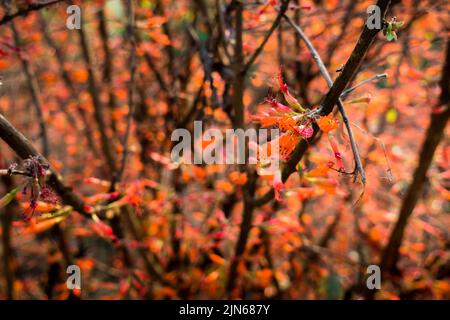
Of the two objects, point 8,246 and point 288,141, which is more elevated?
point 288,141

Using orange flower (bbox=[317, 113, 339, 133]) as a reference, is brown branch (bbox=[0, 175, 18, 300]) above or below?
below

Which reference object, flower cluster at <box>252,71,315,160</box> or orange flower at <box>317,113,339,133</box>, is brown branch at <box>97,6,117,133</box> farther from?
orange flower at <box>317,113,339,133</box>

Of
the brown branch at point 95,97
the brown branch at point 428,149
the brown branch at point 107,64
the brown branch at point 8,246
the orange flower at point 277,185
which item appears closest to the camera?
the orange flower at point 277,185

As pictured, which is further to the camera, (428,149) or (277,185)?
(428,149)

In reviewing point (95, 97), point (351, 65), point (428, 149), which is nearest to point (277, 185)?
point (351, 65)

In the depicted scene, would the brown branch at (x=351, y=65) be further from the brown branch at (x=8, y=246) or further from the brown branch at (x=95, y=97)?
the brown branch at (x=8, y=246)

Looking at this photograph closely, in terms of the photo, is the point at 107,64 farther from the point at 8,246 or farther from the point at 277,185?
the point at 277,185

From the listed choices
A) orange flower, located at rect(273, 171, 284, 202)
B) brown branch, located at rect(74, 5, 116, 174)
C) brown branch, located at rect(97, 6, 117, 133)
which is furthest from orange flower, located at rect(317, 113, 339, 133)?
brown branch, located at rect(97, 6, 117, 133)

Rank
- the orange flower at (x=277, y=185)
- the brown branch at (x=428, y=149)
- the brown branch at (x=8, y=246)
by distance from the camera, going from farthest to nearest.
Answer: the brown branch at (x=8, y=246)
the brown branch at (x=428, y=149)
the orange flower at (x=277, y=185)

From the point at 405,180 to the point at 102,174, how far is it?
301cm

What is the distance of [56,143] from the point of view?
6.20m

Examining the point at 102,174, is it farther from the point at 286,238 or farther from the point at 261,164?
the point at 261,164

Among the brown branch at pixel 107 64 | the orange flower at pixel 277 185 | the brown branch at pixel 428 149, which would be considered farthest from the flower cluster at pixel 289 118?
the brown branch at pixel 107 64

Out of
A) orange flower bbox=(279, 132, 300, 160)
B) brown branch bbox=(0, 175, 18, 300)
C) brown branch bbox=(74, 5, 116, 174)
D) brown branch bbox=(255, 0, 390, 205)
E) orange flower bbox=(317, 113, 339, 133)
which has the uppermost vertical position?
brown branch bbox=(74, 5, 116, 174)
